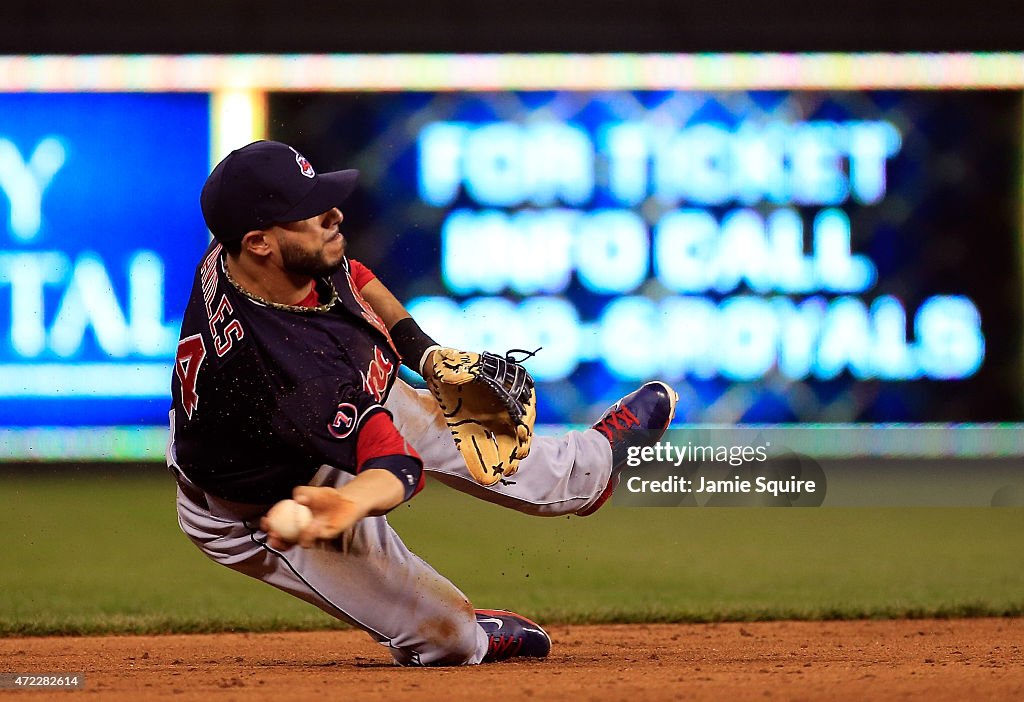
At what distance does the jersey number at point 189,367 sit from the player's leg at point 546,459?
610mm

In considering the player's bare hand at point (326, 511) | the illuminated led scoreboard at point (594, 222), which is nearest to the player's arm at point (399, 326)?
the player's bare hand at point (326, 511)

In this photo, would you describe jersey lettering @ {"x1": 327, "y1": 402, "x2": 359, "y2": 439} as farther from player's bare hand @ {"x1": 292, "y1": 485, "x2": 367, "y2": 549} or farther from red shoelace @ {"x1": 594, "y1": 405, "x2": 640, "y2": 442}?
red shoelace @ {"x1": 594, "y1": 405, "x2": 640, "y2": 442}

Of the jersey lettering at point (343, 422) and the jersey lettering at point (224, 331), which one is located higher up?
the jersey lettering at point (224, 331)

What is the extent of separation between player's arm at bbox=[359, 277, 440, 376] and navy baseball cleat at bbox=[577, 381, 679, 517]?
0.60 meters

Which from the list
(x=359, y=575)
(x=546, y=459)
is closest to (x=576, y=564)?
(x=546, y=459)

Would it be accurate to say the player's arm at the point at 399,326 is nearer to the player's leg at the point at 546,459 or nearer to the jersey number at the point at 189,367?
the player's leg at the point at 546,459

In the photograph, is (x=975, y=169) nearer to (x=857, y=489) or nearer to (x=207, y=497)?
(x=857, y=489)

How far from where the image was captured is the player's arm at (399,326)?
4.00 m

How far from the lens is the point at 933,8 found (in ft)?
29.4

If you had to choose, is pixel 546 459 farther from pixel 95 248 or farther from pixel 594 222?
pixel 95 248

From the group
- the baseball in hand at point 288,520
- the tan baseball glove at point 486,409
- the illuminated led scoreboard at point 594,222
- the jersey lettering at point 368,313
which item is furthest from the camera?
the illuminated led scoreboard at point 594,222

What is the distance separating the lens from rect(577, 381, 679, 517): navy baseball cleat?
427 centimetres

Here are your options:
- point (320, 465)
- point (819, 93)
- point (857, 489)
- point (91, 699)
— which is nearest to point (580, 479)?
point (320, 465)

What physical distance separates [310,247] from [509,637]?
4.13 ft
